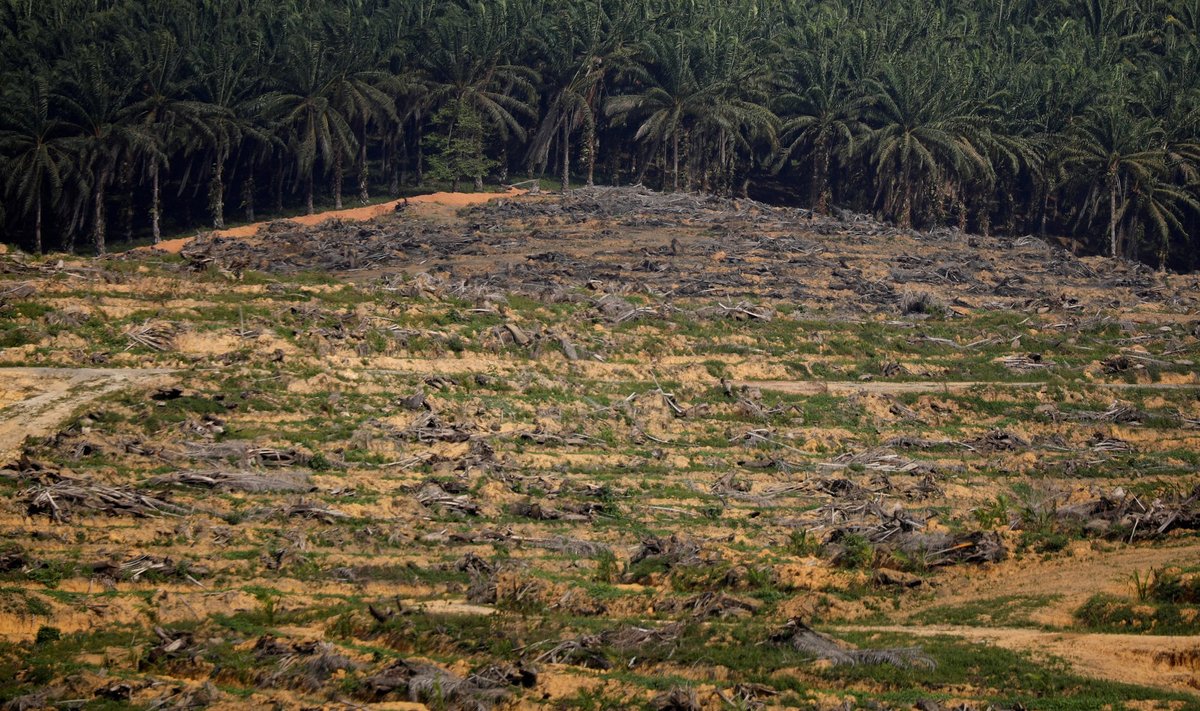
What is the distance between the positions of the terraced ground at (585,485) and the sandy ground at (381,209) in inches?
256

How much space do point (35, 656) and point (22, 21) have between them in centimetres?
5753

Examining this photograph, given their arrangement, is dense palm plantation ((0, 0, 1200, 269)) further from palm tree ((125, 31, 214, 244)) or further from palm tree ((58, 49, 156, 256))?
palm tree ((58, 49, 156, 256))

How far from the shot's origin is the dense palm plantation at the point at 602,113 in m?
69.2

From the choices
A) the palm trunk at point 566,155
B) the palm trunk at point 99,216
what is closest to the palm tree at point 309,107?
the palm trunk at point 99,216

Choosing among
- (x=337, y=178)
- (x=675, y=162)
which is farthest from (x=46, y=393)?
(x=675, y=162)

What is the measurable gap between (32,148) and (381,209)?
60.0ft

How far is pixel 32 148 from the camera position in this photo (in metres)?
61.3

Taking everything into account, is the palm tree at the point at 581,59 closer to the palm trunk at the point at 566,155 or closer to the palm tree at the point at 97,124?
the palm trunk at the point at 566,155

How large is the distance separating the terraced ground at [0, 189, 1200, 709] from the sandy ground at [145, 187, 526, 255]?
6505mm

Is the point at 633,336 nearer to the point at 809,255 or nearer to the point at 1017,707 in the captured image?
the point at 809,255

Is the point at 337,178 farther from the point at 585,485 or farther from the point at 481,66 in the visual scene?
the point at 585,485

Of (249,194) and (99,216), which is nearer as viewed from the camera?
(99,216)

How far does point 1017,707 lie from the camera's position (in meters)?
19.3

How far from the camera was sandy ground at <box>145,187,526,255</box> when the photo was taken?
6781 cm
